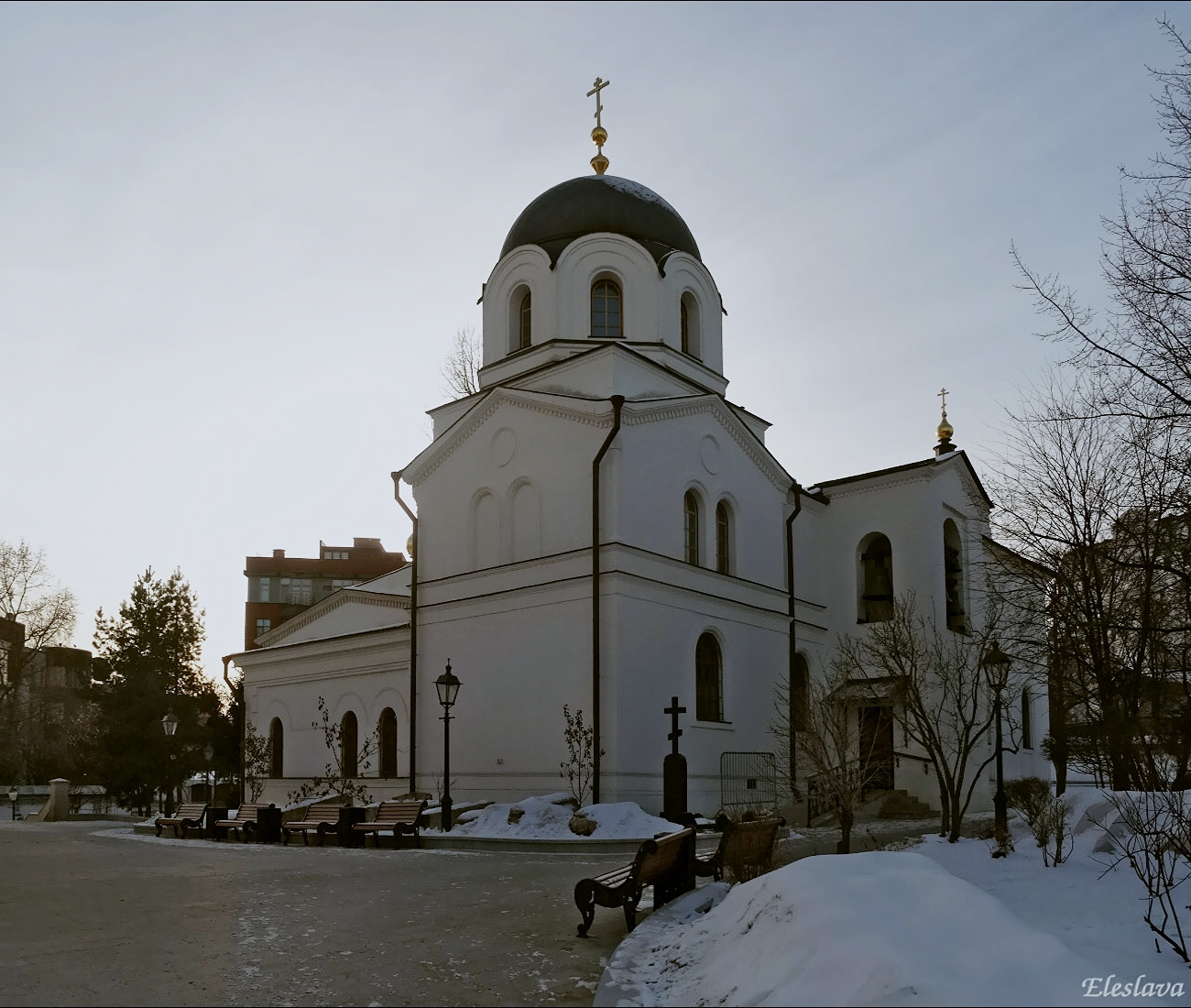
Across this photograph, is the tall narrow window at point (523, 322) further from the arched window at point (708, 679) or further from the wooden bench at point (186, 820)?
the wooden bench at point (186, 820)

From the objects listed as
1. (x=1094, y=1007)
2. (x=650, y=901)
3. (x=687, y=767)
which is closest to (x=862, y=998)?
(x=1094, y=1007)

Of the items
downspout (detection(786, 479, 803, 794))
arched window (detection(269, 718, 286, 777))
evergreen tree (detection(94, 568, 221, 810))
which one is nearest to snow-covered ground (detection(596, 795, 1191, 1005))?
downspout (detection(786, 479, 803, 794))

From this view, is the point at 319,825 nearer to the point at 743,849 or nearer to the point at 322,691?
the point at 322,691

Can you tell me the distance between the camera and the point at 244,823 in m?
21.0

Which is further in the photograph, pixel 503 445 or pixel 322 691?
pixel 322 691

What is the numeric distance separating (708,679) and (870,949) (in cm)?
1893

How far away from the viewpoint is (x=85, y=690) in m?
41.9

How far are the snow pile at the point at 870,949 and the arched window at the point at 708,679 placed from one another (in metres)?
16.2

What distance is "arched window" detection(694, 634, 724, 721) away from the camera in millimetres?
23438

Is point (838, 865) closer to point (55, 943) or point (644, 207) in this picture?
point (55, 943)

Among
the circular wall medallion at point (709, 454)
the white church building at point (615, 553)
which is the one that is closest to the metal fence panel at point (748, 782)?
the white church building at point (615, 553)

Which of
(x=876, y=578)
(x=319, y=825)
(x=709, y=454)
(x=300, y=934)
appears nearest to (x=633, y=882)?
(x=300, y=934)

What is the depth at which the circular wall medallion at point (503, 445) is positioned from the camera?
960 inches

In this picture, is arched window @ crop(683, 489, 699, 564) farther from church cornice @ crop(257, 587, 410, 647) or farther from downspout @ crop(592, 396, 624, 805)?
church cornice @ crop(257, 587, 410, 647)
